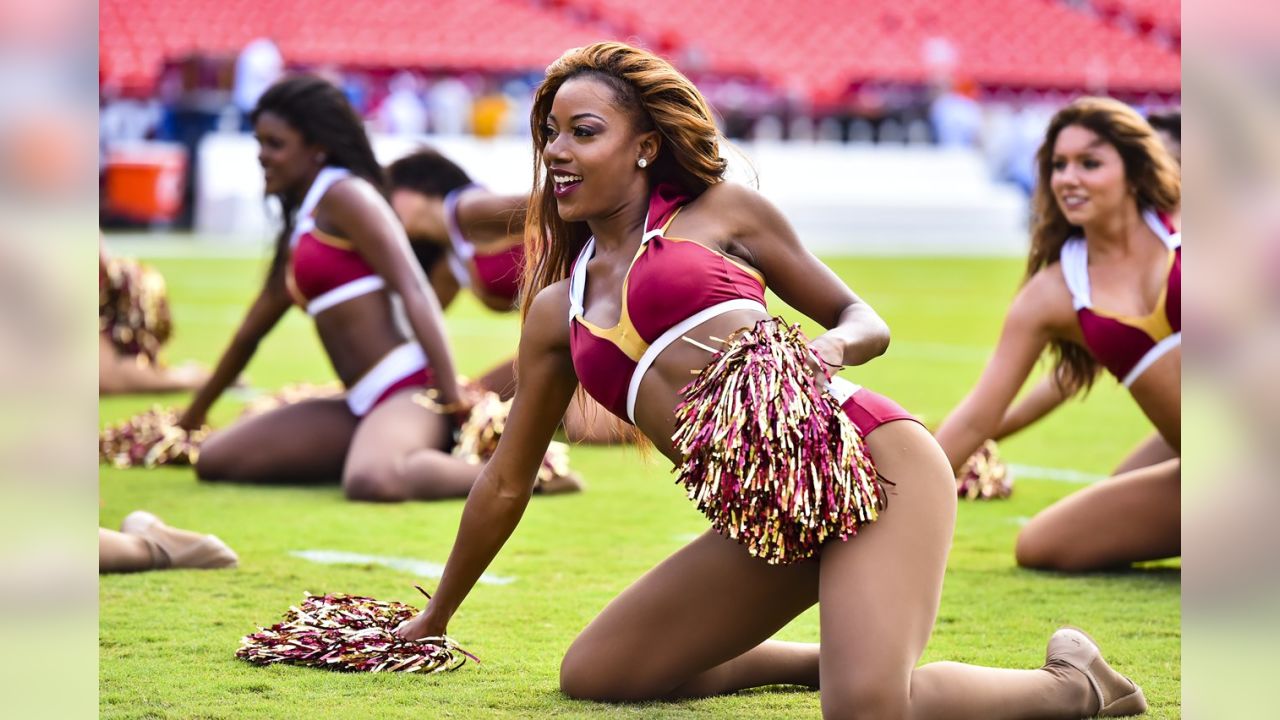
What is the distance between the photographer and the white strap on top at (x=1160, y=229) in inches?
168

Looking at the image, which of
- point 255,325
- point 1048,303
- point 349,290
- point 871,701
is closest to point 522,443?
point 871,701

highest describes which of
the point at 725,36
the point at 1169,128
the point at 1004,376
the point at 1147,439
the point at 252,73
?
the point at 725,36

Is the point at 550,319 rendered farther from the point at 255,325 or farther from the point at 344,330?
the point at 255,325

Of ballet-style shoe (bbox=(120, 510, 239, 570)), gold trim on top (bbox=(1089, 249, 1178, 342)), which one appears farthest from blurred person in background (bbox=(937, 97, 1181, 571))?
ballet-style shoe (bbox=(120, 510, 239, 570))

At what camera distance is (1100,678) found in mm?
2916

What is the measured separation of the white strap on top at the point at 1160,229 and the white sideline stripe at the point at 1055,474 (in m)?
1.72

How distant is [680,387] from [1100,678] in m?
0.98

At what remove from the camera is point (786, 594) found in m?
2.89

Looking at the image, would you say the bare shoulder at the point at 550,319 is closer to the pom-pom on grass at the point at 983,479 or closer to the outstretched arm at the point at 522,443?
the outstretched arm at the point at 522,443

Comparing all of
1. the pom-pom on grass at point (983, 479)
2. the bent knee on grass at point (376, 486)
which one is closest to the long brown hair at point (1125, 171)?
the pom-pom on grass at point (983, 479)

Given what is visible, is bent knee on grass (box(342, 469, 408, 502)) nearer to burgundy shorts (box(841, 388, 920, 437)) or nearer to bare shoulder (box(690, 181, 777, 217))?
bare shoulder (box(690, 181, 777, 217))
